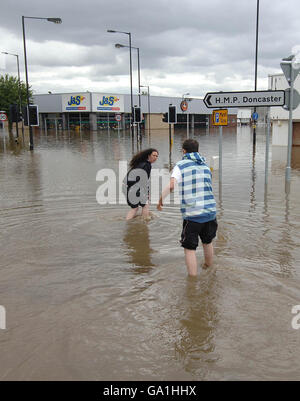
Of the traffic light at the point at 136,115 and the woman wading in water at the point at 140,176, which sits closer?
the woman wading in water at the point at 140,176

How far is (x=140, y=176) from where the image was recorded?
7656 millimetres

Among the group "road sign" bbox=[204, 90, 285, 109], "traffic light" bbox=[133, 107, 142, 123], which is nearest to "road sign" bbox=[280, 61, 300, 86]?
"road sign" bbox=[204, 90, 285, 109]

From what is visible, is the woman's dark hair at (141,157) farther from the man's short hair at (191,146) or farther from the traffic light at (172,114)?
the traffic light at (172,114)

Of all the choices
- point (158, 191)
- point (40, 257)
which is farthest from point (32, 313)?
point (158, 191)

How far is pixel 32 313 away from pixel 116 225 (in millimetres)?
3776

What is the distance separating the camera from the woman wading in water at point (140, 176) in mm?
7509

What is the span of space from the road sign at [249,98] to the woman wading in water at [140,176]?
4.30 metres

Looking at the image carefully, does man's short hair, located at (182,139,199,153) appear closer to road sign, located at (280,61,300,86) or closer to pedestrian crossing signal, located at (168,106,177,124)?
road sign, located at (280,61,300,86)

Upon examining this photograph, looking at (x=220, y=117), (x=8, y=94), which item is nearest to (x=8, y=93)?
(x=8, y=94)

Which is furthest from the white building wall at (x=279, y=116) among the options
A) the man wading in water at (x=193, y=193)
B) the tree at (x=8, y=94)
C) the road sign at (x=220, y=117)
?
the tree at (x=8, y=94)

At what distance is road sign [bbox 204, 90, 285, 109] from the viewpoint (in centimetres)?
1071

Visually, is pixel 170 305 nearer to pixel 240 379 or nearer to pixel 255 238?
pixel 240 379

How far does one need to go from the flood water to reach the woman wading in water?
0.50 metres

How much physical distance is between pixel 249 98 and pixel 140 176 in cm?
472
